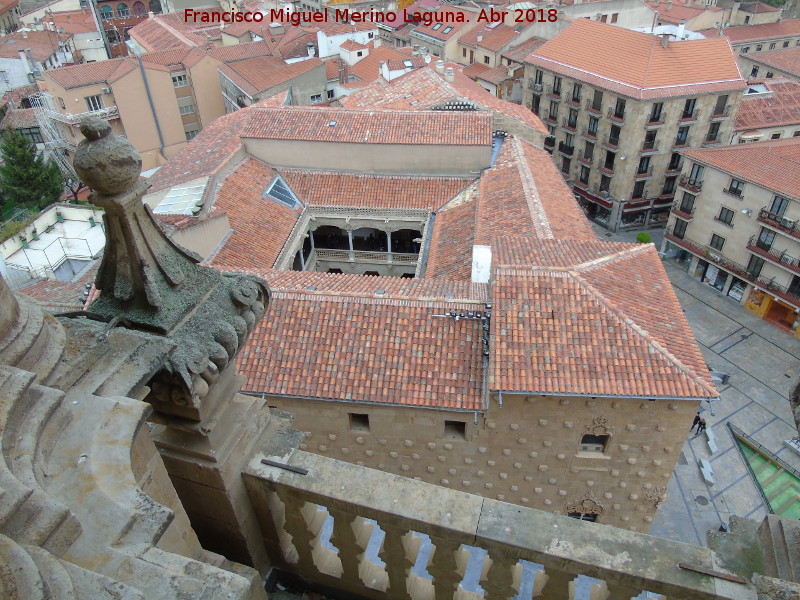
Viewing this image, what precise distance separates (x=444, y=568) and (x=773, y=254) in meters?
34.6

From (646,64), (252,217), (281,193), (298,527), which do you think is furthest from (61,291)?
(646,64)

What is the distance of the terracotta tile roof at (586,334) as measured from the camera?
48.0 ft

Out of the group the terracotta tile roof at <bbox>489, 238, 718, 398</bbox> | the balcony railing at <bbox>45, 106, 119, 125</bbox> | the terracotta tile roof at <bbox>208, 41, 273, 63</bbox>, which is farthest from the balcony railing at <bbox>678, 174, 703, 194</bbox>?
the balcony railing at <bbox>45, 106, 119, 125</bbox>

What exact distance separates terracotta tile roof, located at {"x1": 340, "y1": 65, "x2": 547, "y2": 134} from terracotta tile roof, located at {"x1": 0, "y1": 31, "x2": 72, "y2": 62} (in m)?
48.3

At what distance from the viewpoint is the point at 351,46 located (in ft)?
184

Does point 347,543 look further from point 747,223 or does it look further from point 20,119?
point 20,119

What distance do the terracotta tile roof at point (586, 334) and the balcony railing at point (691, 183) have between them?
73.3 ft

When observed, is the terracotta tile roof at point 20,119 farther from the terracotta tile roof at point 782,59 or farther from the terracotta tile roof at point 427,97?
the terracotta tile roof at point 782,59

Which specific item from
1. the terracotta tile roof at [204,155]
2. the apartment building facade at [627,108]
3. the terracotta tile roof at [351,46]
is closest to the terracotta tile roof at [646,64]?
the apartment building facade at [627,108]

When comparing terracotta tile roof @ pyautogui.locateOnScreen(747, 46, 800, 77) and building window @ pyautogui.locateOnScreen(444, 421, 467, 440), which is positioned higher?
terracotta tile roof @ pyautogui.locateOnScreen(747, 46, 800, 77)

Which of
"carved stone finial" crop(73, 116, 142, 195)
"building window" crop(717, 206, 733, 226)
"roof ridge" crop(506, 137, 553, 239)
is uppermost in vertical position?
"carved stone finial" crop(73, 116, 142, 195)

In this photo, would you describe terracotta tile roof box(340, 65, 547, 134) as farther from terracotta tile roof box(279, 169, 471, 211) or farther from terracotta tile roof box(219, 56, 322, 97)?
terracotta tile roof box(219, 56, 322, 97)

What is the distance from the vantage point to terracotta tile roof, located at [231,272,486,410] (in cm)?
1597

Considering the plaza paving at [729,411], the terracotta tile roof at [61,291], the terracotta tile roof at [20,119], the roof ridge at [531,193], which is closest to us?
A: the terracotta tile roof at [61,291]
